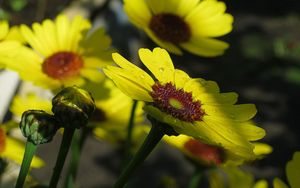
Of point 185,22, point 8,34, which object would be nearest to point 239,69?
point 185,22

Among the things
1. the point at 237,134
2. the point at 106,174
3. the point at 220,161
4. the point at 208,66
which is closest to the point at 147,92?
the point at 237,134

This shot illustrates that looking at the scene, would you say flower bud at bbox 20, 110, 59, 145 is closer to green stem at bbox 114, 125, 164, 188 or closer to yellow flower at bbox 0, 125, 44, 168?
green stem at bbox 114, 125, 164, 188

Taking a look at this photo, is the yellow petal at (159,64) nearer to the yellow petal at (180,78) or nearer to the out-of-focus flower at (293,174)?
the yellow petal at (180,78)

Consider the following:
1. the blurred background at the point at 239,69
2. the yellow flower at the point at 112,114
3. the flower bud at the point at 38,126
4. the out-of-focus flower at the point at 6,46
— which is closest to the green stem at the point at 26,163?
the flower bud at the point at 38,126

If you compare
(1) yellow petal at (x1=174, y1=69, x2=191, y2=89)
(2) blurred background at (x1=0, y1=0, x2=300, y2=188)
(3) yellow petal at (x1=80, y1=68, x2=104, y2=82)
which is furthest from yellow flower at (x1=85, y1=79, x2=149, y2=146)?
(2) blurred background at (x1=0, y1=0, x2=300, y2=188)

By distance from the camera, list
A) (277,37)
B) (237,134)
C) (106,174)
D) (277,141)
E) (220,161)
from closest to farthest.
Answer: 1. (237,134)
2. (220,161)
3. (106,174)
4. (277,141)
5. (277,37)

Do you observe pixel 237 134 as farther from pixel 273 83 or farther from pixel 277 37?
pixel 277 37
